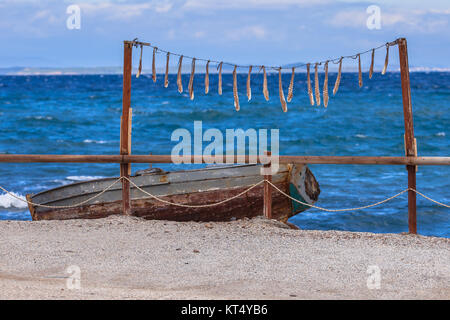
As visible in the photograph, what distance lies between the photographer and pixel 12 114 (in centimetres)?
3831

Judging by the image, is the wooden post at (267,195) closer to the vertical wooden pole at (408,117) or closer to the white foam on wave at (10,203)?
the vertical wooden pole at (408,117)

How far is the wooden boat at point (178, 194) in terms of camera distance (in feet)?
31.1

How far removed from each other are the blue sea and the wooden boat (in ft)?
9.70

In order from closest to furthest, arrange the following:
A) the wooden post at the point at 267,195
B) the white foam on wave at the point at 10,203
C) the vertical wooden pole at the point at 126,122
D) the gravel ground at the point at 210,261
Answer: the gravel ground at the point at 210,261
the wooden post at the point at 267,195
the vertical wooden pole at the point at 126,122
the white foam on wave at the point at 10,203

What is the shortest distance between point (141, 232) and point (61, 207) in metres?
2.13

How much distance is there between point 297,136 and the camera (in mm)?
28500

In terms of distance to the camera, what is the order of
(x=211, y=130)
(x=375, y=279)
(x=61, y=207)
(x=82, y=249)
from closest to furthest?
1. (x=375, y=279)
2. (x=82, y=249)
3. (x=61, y=207)
4. (x=211, y=130)

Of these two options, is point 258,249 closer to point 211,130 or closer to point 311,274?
point 311,274

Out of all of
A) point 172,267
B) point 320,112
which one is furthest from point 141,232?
point 320,112

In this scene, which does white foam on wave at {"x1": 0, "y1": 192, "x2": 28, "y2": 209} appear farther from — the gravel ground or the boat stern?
the boat stern

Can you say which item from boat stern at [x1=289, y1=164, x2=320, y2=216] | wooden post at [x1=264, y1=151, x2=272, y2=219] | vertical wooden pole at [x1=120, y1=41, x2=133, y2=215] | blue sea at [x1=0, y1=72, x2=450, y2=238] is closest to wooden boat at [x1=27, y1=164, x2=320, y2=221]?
boat stern at [x1=289, y1=164, x2=320, y2=216]

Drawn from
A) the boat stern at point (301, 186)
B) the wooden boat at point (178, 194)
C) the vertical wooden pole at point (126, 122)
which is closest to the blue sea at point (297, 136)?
the boat stern at point (301, 186)

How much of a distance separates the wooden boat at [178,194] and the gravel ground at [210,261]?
3.12 feet
